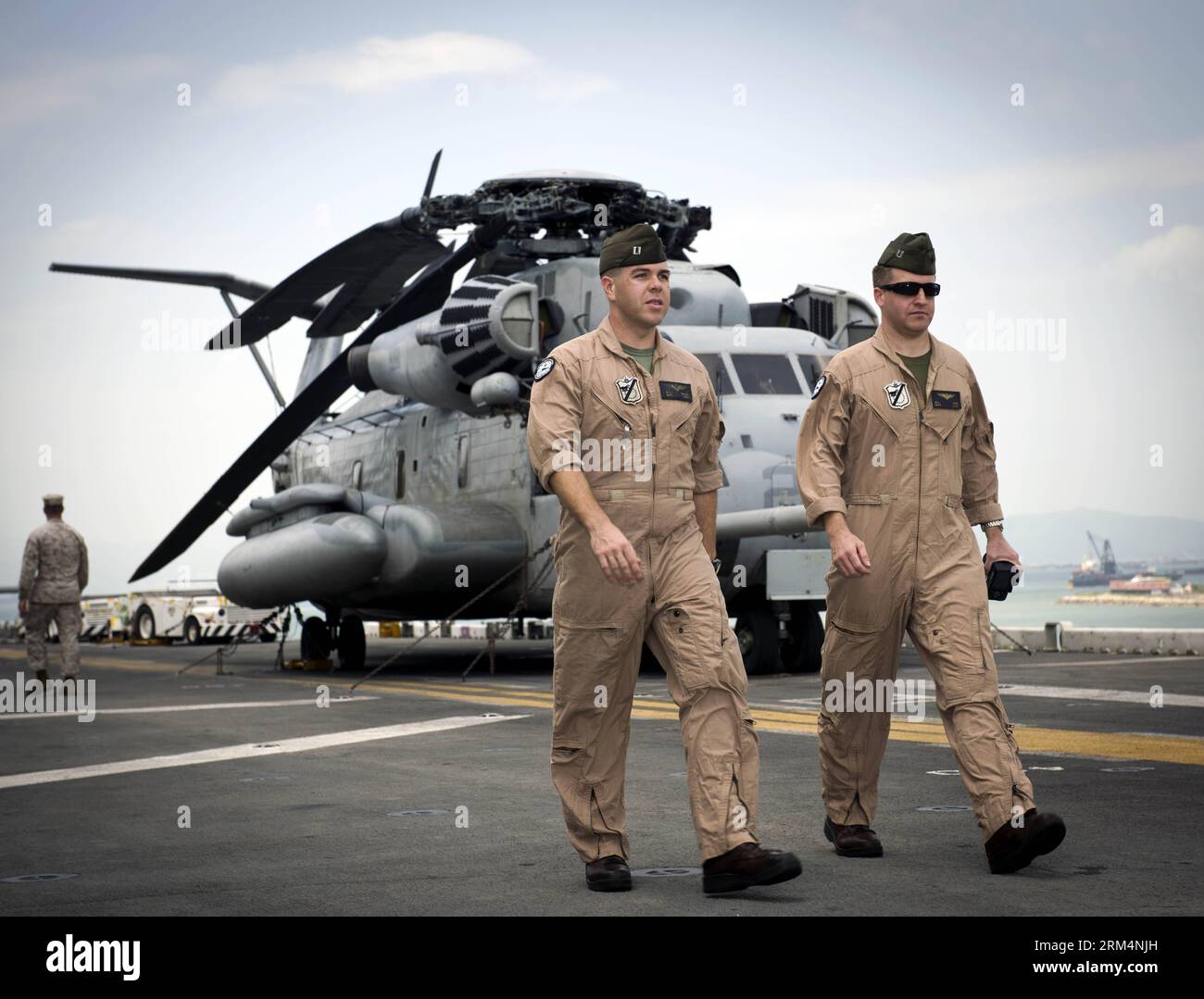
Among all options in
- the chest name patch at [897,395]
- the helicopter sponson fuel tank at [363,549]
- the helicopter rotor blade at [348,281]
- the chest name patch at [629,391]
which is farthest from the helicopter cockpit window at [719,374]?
the chest name patch at [629,391]

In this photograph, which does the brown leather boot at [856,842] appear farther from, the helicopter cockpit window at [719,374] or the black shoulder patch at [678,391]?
the helicopter cockpit window at [719,374]

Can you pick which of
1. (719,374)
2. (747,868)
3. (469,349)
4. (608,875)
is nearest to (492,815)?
(608,875)

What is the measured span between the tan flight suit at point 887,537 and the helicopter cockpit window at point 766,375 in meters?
9.12

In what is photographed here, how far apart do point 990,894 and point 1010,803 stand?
460mm

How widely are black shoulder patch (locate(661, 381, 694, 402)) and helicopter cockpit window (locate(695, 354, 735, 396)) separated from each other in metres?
9.26

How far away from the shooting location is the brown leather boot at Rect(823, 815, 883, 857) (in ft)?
17.6

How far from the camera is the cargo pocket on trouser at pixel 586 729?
507 cm

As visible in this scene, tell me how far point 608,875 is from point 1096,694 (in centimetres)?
785

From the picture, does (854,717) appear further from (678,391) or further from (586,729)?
(678,391)

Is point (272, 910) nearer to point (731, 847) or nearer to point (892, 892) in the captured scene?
point (731, 847)

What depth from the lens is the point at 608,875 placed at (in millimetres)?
4855

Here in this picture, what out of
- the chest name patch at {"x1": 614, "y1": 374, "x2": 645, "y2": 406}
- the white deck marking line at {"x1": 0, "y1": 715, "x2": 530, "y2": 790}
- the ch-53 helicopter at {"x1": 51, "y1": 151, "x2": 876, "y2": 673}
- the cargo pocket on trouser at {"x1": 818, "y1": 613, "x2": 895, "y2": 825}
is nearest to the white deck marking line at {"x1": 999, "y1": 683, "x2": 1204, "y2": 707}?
the ch-53 helicopter at {"x1": 51, "y1": 151, "x2": 876, "y2": 673}

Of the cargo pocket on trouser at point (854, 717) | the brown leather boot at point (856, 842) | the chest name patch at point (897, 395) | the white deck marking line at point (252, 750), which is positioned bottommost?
the white deck marking line at point (252, 750)
